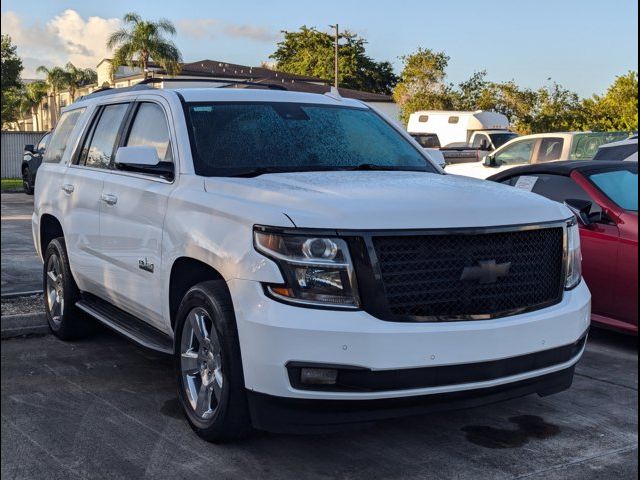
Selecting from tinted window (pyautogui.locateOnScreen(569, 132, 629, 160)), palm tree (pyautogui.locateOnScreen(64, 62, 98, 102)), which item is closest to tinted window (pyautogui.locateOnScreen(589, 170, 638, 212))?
tinted window (pyautogui.locateOnScreen(569, 132, 629, 160))

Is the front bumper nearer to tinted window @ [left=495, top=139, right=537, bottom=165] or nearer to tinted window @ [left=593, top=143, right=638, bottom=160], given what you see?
tinted window @ [left=593, top=143, right=638, bottom=160]

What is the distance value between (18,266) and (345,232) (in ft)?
23.1

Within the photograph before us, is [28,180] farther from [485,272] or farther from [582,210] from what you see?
[485,272]

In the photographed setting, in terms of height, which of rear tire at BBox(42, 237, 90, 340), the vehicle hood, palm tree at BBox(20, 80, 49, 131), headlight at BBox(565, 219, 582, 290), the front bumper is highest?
palm tree at BBox(20, 80, 49, 131)

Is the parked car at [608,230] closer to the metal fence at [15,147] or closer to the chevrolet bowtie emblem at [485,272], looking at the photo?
the chevrolet bowtie emblem at [485,272]

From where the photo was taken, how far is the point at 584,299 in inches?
174

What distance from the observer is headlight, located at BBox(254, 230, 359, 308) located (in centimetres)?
372

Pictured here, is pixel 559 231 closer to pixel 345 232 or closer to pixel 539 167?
pixel 345 232

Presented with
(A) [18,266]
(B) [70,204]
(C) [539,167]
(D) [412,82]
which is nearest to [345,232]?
(B) [70,204]

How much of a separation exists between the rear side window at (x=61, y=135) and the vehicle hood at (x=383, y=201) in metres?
2.74

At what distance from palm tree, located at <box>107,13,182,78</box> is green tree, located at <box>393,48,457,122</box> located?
14649mm

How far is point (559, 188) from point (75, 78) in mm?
78831

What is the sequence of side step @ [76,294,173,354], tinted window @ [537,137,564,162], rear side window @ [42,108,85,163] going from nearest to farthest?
side step @ [76,294,173,354] < rear side window @ [42,108,85,163] < tinted window @ [537,137,564,162]

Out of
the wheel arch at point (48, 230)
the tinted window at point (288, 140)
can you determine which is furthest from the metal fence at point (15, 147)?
the tinted window at point (288, 140)
